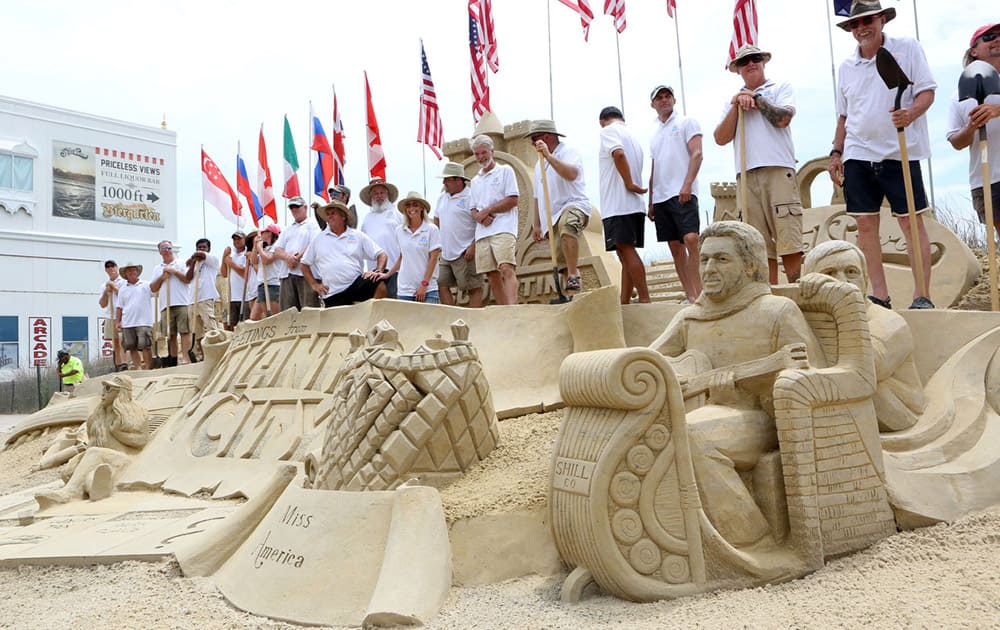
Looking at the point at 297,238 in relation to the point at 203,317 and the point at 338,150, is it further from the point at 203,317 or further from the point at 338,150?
the point at 338,150

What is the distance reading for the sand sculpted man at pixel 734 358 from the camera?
3182mm

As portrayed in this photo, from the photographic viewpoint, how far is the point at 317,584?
3318mm

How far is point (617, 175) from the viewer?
602cm

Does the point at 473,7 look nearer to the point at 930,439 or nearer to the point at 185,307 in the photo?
the point at 185,307

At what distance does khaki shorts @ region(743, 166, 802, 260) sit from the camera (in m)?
5.26

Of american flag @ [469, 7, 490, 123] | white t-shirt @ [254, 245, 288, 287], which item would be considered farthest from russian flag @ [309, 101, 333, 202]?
white t-shirt @ [254, 245, 288, 287]

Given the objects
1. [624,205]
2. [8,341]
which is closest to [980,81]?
[624,205]

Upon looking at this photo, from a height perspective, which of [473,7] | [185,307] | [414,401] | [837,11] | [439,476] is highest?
[473,7]

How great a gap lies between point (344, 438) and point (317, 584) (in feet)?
2.52

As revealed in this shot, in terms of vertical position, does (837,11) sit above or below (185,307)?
above

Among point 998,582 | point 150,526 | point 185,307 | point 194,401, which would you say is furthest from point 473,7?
point 998,582

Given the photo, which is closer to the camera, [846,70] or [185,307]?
[846,70]

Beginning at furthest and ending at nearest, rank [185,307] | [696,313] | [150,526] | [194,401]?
1. [185,307]
2. [194,401]
3. [150,526]
4. [696,313]

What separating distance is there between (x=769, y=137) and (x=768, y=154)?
0.37 feet
